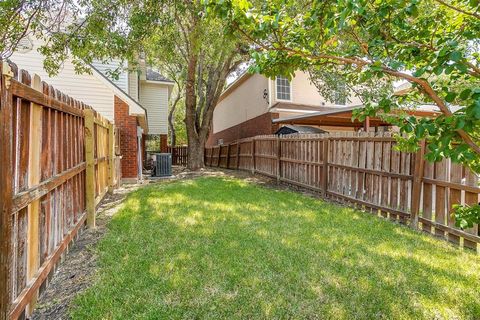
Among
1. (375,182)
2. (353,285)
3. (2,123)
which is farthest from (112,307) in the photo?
(375,182)

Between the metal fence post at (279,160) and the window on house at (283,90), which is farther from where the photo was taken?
the window on house at (283,90)

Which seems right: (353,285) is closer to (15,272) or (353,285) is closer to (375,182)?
(15,272)

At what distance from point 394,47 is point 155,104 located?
18069 millimetres

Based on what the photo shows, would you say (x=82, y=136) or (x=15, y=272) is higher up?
(x=82, y=136)

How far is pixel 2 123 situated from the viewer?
183cm

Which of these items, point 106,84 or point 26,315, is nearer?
point 26,315

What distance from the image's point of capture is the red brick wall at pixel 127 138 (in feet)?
36.9

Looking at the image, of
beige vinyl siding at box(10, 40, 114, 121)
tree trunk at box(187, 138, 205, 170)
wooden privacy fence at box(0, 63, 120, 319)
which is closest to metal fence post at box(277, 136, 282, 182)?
tree trunk at box(187, 138, 205, 170)

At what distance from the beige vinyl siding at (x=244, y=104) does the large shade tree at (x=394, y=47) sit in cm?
1336

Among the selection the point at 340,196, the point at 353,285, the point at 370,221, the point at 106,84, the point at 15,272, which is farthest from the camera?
the point at 106,84

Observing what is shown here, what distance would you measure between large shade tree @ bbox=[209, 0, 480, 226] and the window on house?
13124 mm

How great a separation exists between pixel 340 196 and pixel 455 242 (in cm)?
302

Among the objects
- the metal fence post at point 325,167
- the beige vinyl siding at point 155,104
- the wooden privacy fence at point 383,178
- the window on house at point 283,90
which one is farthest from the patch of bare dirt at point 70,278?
the beige vinyl siding at point 155,104

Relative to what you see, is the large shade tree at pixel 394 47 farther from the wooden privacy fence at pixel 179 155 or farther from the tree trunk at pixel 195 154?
the wooden privacy fence at pixel 179 155
